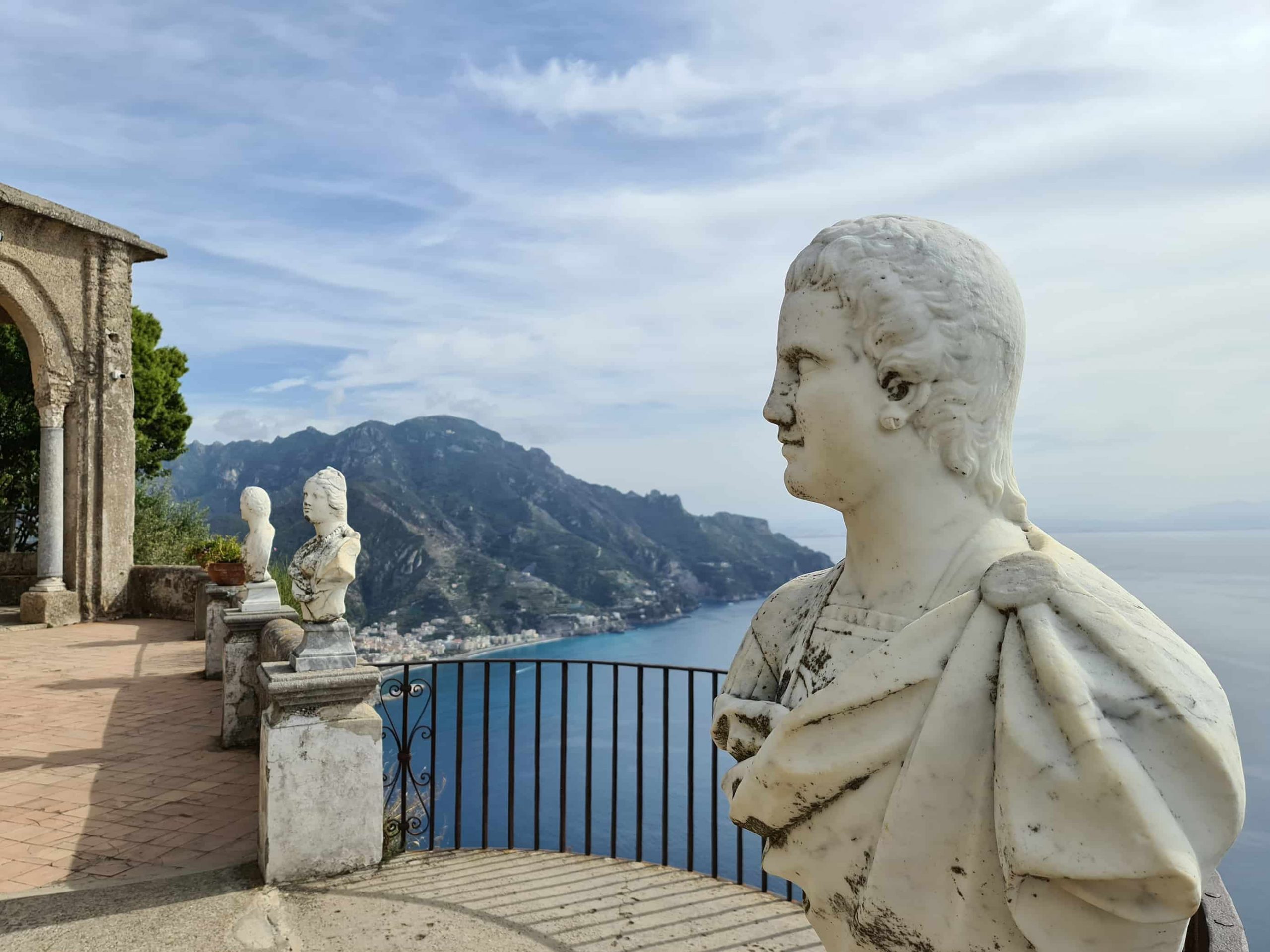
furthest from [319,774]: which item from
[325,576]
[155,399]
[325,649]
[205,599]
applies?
[155,399]

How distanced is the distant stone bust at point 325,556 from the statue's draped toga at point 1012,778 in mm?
3206

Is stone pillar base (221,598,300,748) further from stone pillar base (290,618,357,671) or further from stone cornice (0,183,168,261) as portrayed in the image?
stone cornice (0,183,168,261)

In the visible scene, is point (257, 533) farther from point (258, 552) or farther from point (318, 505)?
point (318, 505)

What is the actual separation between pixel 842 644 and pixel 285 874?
3.55 meters

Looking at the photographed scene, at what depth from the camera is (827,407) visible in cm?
130

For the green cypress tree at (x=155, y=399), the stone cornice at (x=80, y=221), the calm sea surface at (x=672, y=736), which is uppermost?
the stone cornice at (x=80, y=221)

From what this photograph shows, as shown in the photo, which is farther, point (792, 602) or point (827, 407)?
point (792, 602)

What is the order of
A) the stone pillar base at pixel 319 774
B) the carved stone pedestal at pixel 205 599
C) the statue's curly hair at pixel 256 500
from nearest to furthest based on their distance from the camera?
the stone pillar base at pixel 319 774, the statue's curly hair at pixel 256 500, the carved stone pedestal at pixel 205 599

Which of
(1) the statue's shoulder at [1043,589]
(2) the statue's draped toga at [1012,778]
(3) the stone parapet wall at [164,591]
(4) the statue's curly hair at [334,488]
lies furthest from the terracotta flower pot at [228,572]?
(1) the statue's shoulder at [1043,589]

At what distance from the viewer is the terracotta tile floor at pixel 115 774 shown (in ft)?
13.4

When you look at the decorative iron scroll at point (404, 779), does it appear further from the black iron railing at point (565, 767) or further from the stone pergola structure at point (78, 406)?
the stone pergola structure at point (78, 406)

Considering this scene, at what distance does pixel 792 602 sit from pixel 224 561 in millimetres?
8648

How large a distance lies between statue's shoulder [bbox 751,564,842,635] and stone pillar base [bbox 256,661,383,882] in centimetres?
284

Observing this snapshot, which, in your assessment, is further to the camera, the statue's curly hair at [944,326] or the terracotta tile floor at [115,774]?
the terracotta tile floor at [115,774]
